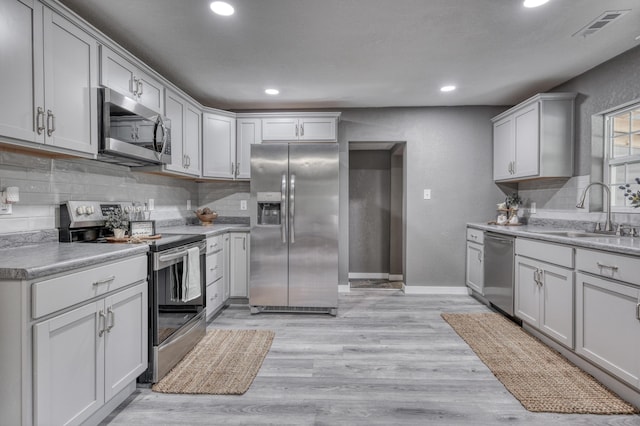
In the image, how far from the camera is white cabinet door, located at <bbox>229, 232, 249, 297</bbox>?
3.62m

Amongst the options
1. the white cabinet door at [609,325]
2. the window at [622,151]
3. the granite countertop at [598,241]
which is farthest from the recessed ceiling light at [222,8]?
the window at [622,151]

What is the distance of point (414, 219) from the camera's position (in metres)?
4.21

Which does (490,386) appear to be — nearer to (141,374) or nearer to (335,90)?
(141,374)

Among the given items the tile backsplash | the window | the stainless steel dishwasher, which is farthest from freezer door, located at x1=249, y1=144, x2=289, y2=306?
the window

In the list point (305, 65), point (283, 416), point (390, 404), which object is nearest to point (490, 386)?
point (390, 404)

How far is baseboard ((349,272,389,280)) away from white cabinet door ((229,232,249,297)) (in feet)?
6.78

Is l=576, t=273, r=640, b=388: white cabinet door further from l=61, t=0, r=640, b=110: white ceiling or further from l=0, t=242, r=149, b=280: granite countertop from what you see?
l=0, t=242, r=149, b=280: granite countertop

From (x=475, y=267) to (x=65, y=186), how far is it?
4.10 meters

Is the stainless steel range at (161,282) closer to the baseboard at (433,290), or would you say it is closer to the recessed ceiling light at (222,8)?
the recessed ceiling light at (222,8)

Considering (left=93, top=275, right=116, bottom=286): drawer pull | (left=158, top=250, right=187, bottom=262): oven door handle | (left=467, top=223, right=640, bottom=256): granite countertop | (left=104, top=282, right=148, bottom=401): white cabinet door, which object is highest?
(left=467, top=223, right=640, bottom=256): granite countertop

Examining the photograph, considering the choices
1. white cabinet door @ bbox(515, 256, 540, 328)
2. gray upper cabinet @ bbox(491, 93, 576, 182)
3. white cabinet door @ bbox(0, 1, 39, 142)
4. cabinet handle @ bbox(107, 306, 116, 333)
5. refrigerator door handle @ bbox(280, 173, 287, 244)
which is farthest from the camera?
refrigerator door handle @ bbox(280, 173, 287, 244)

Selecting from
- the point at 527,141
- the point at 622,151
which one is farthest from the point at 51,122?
the point at 622,151

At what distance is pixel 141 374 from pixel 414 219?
337cm

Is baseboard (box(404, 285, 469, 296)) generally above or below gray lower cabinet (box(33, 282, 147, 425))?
below
